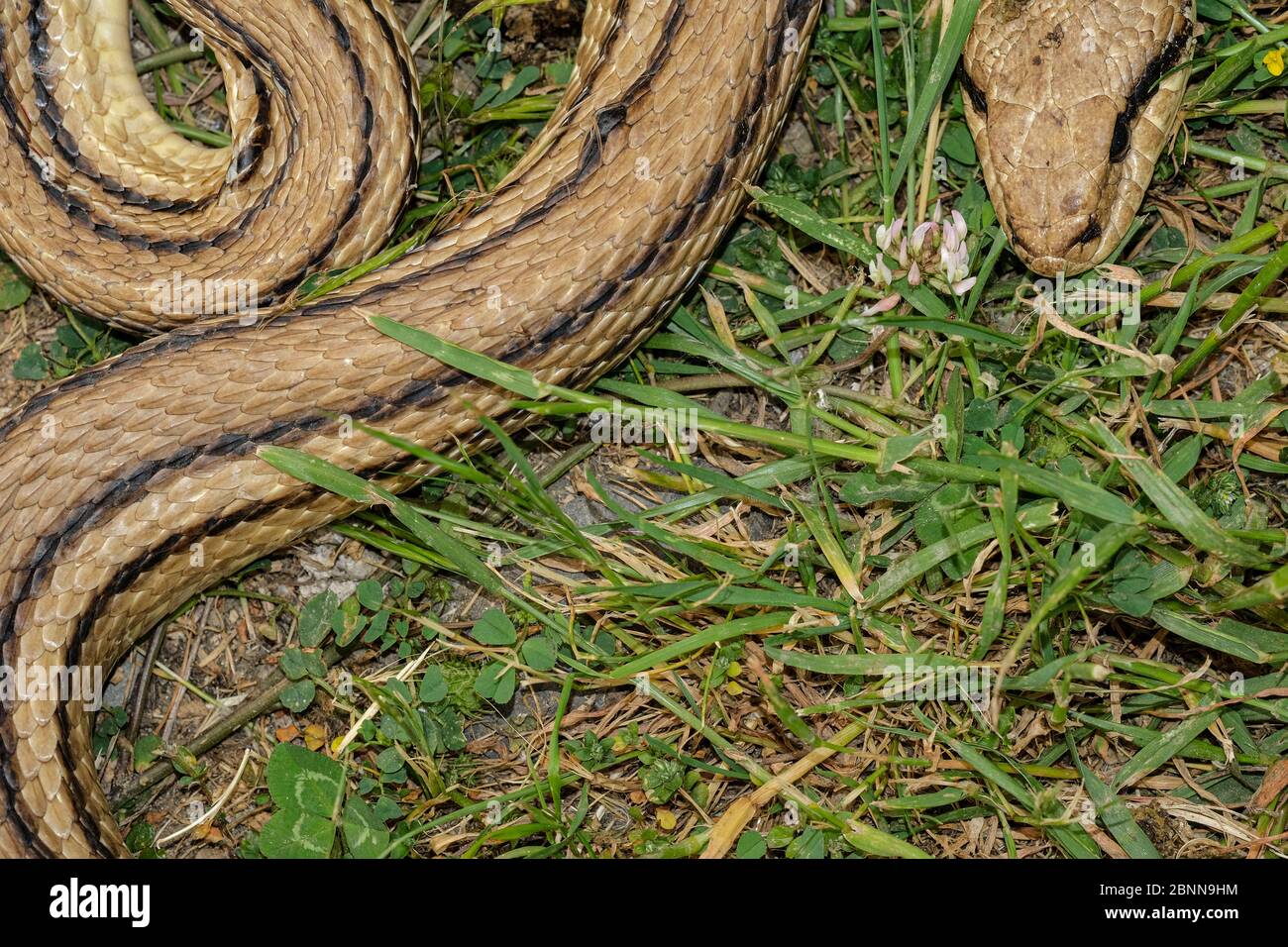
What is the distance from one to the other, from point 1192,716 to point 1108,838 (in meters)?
0.46

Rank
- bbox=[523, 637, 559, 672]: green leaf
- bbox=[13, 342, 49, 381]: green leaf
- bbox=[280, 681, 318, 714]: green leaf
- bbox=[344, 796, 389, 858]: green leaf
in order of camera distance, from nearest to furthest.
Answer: bbox=[344, 796, 389, 858]: green leaf
bbox=[523, 637, 559, 672]: green leaf
bbox=[280, 681, 318, 714]: green leaf
bbox=[13, 342, 49, 381]: green leaf

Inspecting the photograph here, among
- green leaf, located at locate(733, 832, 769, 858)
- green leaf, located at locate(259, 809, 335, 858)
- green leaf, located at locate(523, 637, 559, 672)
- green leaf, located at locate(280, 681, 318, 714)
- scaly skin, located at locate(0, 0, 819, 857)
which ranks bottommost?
green leaf, located at locate(733, 832, 769, 858)

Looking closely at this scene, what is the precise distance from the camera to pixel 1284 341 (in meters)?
3.62

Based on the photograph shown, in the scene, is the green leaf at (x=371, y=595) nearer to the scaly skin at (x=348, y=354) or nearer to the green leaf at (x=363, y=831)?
the scaly skin at (x=348, y=354)

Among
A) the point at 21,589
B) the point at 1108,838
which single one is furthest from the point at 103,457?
the point at 1108,838

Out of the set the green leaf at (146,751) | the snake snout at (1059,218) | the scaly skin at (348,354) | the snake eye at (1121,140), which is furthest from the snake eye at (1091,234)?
the green leaf at (146,751)

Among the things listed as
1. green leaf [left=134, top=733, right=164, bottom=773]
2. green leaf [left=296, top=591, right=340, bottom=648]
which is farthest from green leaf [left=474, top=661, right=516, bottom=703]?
green leaf [left=134, top=733, right=164, bottom=773]

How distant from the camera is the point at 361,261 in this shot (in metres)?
3.69

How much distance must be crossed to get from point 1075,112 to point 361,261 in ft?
7.67

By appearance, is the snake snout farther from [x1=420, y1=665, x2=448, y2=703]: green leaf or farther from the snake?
[x1=420, y1=665, x2=448, y2=703]: green leaf

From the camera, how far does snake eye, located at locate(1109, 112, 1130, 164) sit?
337cm

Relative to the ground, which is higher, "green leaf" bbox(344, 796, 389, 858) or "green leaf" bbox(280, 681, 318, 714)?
"green leaf" bbox(280, 681, 318, 714)

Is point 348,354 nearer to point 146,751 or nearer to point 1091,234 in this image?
point 146,751

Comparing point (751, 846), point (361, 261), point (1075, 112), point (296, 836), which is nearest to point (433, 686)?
point (296, 836)
